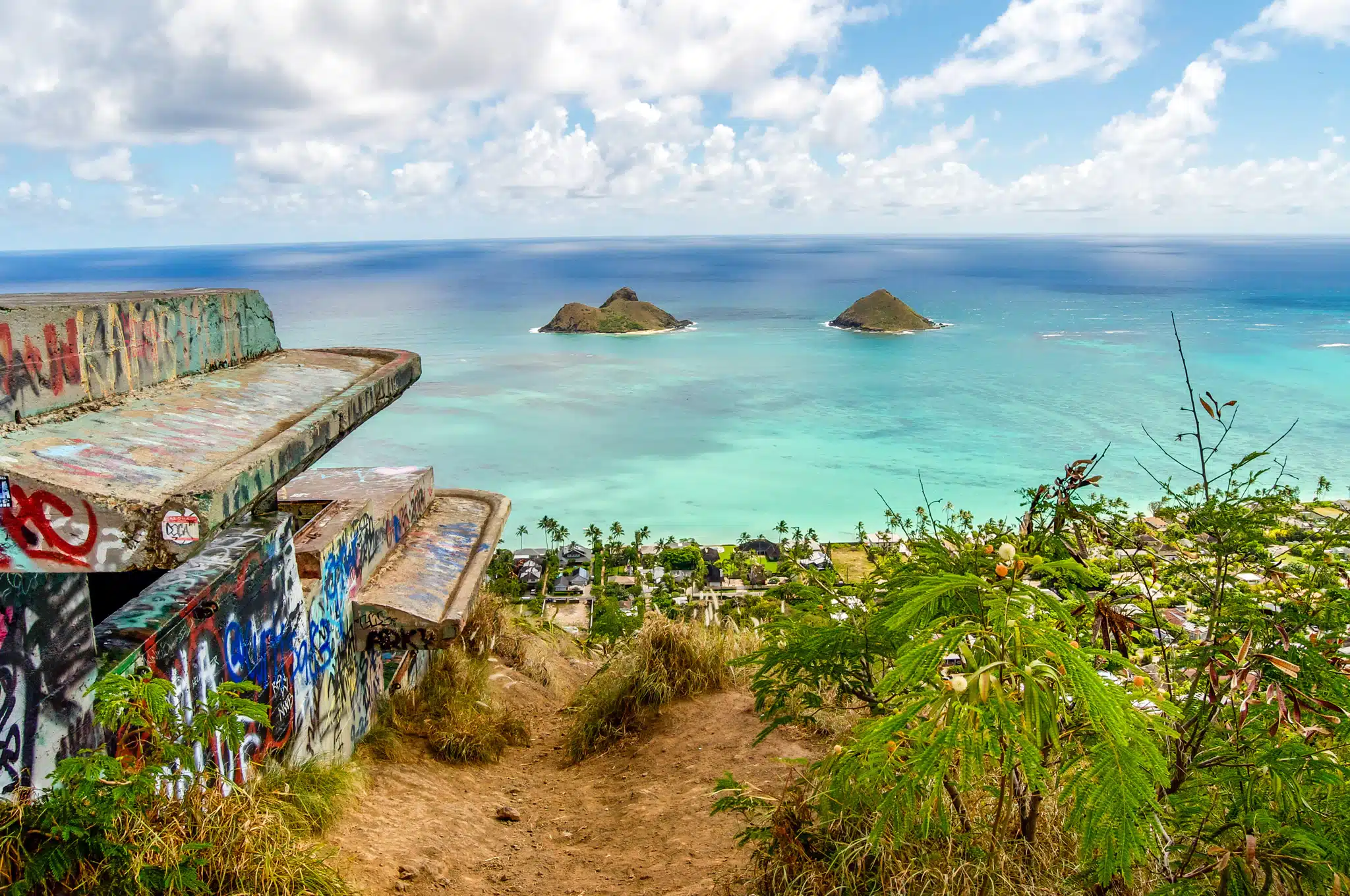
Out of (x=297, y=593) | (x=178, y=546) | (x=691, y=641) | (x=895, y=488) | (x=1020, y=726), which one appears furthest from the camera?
(x=895, y=488)

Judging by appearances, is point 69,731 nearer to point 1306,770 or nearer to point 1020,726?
point 1020,726

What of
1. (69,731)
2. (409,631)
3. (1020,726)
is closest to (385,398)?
(409,631)

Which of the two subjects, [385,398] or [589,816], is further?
[589,816]

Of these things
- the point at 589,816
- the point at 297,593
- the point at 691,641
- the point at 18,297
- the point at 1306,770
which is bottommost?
the point at 589,816

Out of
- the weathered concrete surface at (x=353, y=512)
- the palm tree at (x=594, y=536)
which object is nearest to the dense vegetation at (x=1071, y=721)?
the weathered concrete surface at (x=353, y=512)

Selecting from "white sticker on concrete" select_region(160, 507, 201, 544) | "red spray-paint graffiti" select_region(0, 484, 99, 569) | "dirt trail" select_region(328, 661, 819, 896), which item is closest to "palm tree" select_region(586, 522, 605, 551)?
"dirt trail" select_region(328, 661, 819, 896)

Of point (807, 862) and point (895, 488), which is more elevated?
point (807, 862)

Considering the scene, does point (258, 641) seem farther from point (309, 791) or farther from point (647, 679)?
point (647, 679)

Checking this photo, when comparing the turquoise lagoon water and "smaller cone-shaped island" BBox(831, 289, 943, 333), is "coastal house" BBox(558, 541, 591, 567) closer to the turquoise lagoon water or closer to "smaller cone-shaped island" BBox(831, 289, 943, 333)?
the turquoise lagoon water

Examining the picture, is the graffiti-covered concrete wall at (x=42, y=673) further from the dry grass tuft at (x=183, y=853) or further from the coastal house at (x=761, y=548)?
the coastal house at (x=761, y=548)
